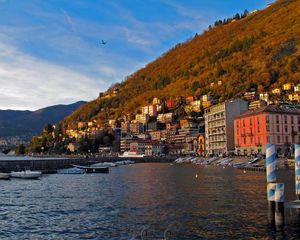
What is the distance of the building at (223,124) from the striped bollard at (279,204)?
121881 millimetres

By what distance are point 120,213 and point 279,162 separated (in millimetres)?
68595

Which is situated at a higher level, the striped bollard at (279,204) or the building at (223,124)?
the building at (223,124)

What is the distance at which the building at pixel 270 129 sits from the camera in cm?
12538

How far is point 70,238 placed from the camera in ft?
92.0

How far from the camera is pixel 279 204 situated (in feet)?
90.8

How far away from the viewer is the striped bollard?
89.9ft

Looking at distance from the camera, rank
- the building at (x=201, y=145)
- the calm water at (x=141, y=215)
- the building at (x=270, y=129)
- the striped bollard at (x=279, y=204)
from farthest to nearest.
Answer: the building at (x=201, y=145)
the building at (x=270, y=129)
the calm water at (x=141, y=215)
the striped bollard at (x=279, y=204)

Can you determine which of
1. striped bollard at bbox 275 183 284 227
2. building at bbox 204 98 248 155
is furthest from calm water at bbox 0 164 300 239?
building at bbox 204 98 248 155

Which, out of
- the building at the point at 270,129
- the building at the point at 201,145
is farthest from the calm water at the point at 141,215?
the building at the point at 201,145

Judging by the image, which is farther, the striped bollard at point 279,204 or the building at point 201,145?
the building at point 201,145

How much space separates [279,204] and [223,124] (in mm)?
125186

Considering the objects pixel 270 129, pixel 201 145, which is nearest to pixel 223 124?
pixel 270 129

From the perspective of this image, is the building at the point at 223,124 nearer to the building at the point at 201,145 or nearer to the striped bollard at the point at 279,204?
the building at the point at 201,145

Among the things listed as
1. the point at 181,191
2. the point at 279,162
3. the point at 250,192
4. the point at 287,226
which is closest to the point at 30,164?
the point at 279,162
